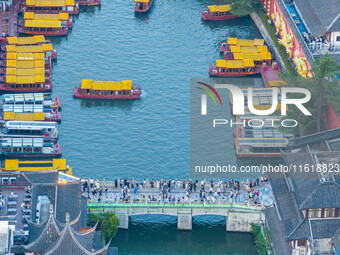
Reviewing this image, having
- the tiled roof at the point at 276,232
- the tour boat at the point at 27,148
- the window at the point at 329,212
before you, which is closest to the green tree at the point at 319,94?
the tiled roof at the point at 276,232

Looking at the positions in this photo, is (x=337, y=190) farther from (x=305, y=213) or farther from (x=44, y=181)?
(x=44, y=181)

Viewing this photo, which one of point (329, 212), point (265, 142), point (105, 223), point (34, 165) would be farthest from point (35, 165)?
point (329, 212)

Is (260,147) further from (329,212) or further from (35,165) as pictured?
(329,212)

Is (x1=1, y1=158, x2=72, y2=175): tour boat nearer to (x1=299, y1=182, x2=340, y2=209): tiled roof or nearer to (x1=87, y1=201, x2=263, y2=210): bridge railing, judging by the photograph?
(x1=87, y1=201, x2=263, y2=210): bridge railing

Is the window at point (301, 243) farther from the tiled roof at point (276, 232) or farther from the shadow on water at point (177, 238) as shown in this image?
the shadow on water at point (177, 238)

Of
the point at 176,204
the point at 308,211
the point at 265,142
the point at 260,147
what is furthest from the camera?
the point at 260,147

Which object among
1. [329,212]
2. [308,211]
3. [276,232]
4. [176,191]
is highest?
[176,191]
